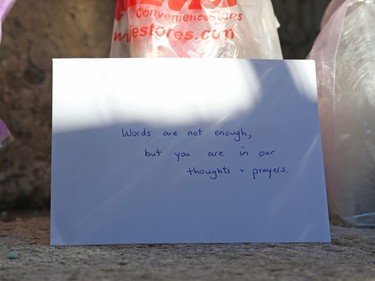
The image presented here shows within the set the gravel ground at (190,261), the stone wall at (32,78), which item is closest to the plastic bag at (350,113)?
the gravel ground at (190,261)

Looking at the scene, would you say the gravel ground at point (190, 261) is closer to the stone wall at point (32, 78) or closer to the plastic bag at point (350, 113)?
the plastic bag at point (350, 113)

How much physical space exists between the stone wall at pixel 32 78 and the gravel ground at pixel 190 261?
0.57 metres

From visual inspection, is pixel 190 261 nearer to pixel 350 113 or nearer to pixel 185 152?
pixel 185 152

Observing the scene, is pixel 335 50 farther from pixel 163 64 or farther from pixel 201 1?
pixel 163 64

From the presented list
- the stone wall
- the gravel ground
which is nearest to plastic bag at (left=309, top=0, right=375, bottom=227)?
the gravel ground

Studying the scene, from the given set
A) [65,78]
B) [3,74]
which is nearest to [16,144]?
[3,74]

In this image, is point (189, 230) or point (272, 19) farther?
point (272, 19)

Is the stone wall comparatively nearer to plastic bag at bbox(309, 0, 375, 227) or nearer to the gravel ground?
the gravel ground

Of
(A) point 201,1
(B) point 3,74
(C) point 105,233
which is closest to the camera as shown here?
(C) point 105,233

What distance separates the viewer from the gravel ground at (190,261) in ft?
2.20

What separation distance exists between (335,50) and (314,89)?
24 cm

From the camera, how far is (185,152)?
0.88m

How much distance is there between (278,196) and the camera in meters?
0.88

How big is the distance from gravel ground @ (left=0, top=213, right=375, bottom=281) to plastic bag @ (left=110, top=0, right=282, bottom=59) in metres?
0.36
